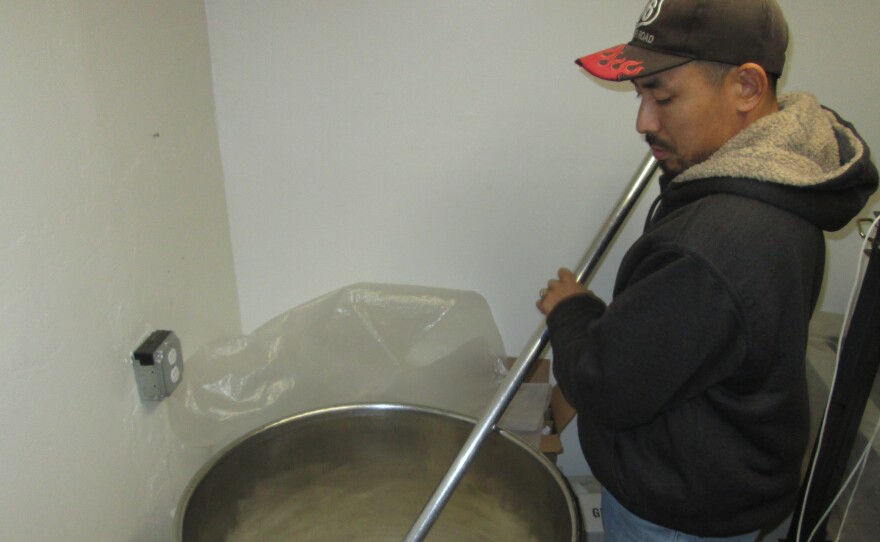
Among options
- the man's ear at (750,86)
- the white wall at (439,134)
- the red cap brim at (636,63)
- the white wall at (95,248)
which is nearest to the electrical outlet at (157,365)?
the white wall at (95,248)

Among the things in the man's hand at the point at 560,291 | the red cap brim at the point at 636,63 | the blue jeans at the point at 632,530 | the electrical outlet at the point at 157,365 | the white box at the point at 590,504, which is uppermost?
the red cap brim at the point at 636,63

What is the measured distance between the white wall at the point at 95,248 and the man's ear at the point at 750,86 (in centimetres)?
74

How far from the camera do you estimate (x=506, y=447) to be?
3.14ft

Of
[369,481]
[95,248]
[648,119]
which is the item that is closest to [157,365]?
[95,248]

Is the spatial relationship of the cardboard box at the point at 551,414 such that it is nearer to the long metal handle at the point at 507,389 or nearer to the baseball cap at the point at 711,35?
the long metal handle at the point at 507,389

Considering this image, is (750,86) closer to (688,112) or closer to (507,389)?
(688,112)

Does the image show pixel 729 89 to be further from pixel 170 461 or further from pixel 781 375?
pixel 170 461

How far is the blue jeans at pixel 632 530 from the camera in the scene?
30.6 inches

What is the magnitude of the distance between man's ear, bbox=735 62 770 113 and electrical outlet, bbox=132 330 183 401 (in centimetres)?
83

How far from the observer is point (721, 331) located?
0.60m

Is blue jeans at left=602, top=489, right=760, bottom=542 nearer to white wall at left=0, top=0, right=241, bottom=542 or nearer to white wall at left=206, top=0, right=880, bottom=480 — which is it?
white wall at left=206, top=0, right=880, bottom=480

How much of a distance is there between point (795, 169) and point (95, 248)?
81 cm

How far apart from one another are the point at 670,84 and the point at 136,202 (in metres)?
0.73

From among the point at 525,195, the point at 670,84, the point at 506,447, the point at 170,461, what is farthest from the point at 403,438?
the point at 670,84
